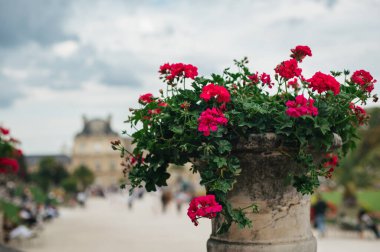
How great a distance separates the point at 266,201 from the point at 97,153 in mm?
84431

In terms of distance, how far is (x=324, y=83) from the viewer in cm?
354

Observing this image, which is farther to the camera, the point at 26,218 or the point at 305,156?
the point at 26,218

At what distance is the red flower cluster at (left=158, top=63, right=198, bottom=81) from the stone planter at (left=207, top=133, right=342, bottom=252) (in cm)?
65

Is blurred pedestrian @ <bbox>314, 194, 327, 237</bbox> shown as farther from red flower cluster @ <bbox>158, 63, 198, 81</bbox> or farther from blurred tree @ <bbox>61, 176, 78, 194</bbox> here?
blurred tree @ <bbox>61, 176, 78, 194</bbox>

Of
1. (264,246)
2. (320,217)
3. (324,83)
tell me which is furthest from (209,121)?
(320,217)

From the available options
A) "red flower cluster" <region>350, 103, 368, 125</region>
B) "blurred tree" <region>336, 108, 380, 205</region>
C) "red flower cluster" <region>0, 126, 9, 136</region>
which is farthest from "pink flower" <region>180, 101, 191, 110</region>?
"blurred tree" <region>336, 108, 380, 205</region>

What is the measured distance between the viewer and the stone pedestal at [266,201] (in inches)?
140

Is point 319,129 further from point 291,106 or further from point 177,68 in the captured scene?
point 177,68

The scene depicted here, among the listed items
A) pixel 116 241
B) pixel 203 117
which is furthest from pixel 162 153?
pixel 116 241

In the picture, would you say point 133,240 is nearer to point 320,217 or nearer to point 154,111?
point 320,217

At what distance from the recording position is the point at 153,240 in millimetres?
12891

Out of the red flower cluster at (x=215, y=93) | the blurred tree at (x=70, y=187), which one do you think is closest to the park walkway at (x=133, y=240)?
the red flower cluster at (x=215, y=93)

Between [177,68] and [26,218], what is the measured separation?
1198cm

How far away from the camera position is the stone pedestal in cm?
355
